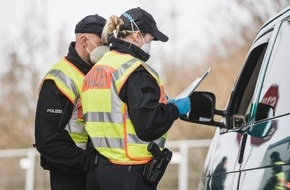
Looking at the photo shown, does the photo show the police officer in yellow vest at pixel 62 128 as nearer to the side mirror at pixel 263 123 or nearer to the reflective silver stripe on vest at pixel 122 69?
the reflective silver stripe on vest at pixel 122 69

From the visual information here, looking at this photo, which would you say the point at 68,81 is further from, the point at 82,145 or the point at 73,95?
the point at 82,145

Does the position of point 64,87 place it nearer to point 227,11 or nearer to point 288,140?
point 288,140

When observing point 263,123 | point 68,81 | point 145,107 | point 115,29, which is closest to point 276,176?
point 263,123

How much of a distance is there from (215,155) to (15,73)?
23.4 m

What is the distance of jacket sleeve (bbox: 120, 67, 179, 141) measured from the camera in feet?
15.0

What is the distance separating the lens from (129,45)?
4945 millimetres

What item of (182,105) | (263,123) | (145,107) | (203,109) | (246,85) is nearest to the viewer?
(263,123)

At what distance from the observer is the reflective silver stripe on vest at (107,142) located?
4742 millimetres

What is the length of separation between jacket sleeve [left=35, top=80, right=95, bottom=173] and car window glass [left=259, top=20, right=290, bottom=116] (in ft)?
5.49

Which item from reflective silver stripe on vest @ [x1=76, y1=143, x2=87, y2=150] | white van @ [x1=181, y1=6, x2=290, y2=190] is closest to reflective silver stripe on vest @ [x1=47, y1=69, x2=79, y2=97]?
reflective silver stripe on vest @ [x1=76, y1=143, x2=87, y2=150]

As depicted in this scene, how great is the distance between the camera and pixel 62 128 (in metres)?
5.52

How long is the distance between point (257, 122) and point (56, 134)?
1824 millimetres

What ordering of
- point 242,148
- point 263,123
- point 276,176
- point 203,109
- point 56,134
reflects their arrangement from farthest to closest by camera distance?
point 56,134
point 203,109
point 242,148
point 263,123
point 276,176

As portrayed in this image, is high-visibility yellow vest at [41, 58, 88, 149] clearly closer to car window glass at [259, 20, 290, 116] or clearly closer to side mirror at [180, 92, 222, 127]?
side mirror at [180, 92, 222, 127]
